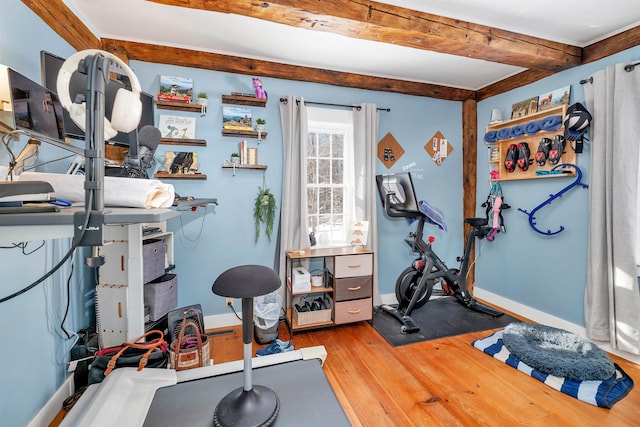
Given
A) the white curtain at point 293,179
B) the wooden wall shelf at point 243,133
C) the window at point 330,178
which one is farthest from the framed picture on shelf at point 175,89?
the window at point 330,178

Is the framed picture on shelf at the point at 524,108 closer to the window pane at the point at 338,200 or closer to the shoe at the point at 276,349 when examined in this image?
the window pane at the point at 338,200

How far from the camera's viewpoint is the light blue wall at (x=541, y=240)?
260 centimetres

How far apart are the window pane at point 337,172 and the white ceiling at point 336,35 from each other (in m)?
0.97

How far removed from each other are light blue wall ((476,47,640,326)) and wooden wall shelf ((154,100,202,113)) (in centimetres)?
326

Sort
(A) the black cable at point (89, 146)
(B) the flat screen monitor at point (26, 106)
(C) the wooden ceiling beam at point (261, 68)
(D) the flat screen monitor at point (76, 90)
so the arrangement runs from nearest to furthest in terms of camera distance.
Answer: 1. (A) the black cable at point (89, 146)
2. (D) the flat screen monitor at point (76, 90)
3. (B) the flat screen monitor at point (26, 106)
4. (C) the wooden ceiling beam at point (261, 68)

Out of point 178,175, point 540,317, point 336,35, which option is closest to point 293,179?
point 178,175

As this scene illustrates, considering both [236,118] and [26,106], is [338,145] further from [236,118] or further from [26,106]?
[26,106]

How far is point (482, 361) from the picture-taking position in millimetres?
2248

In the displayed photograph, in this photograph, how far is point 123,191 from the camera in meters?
0.89

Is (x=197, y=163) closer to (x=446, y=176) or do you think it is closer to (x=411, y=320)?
(x=411, y=320)

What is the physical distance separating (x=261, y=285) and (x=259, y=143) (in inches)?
81.7

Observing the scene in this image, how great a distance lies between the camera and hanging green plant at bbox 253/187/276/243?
9.33 feet

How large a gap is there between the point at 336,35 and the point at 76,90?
2059 millimetres

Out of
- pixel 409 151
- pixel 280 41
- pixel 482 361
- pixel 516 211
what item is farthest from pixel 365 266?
pixel 280 41
